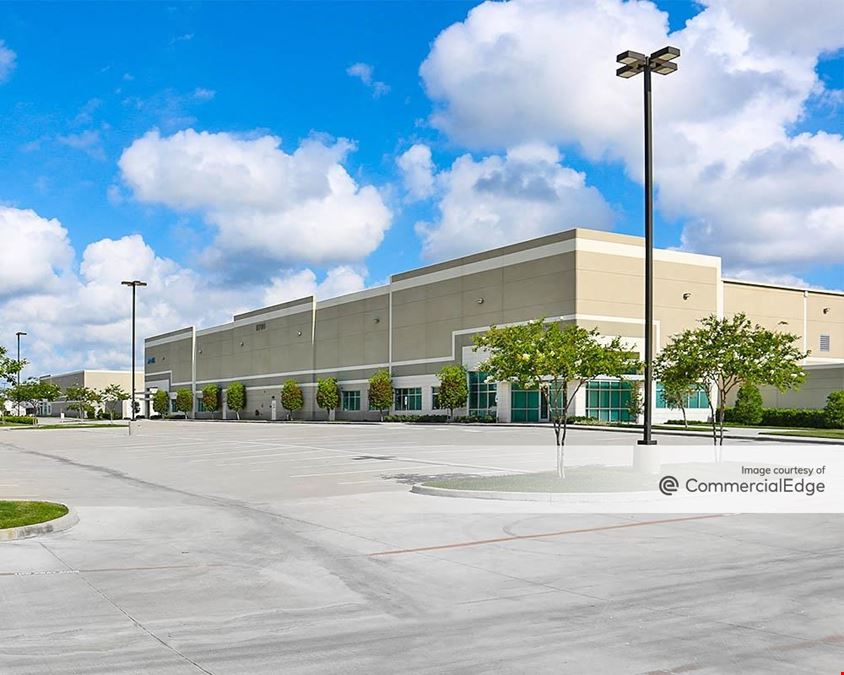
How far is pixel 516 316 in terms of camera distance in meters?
63.2

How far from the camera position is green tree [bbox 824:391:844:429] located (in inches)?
1948

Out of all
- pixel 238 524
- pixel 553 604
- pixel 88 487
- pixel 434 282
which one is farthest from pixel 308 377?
pixel 553 604

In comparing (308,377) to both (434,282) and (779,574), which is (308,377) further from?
(779,574)

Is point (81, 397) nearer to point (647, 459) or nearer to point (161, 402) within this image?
point (161, 402)

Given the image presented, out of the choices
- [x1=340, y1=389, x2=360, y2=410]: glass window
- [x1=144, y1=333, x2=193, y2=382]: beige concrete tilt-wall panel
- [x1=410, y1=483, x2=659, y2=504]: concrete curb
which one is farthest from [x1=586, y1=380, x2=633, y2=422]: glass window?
[x1=144, y1=333, x2=193, y2=382]: beige concrete tilt-wall panel

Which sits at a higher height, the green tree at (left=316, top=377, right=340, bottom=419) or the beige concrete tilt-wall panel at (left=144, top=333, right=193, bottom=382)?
the beige concrete tilt-wall panel at (left=144, top=333, right=193, bottom=382)

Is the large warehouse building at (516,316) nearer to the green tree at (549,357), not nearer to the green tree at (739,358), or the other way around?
the green tree at (739,358)

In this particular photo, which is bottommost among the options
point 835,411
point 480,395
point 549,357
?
point 835,411

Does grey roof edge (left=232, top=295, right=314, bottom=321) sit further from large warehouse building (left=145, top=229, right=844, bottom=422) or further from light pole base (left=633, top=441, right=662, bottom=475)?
light pole base (left=633, top=441, right=662, bottom=475)

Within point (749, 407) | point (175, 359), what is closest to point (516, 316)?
point (749, 407)

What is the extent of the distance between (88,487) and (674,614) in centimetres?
1532

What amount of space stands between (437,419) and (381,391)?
30.4 ft

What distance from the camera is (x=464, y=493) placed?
16.3m

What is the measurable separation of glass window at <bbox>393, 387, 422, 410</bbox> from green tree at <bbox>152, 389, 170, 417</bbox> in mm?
55845
